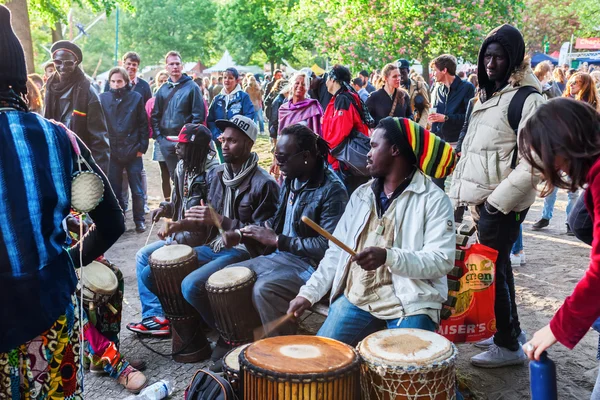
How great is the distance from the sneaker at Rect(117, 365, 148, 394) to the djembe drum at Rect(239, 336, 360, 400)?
1465mm

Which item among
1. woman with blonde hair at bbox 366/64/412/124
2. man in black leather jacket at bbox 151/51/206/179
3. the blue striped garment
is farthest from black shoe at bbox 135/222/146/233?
the blue striped garment

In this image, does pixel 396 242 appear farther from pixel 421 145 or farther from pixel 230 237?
pixel 230 237

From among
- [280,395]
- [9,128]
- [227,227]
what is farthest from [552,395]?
[227,227]

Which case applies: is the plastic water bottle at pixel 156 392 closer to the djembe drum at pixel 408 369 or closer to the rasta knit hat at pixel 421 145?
the djembe drum at pixel 408 369

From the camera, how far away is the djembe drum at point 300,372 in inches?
97.7

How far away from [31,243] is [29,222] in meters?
0.08

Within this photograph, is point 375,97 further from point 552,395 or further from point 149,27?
point 149,27

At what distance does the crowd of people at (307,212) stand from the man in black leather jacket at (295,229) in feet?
0.04

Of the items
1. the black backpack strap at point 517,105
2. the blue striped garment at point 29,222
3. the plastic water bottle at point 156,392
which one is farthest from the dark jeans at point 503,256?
the blue striped garment at point 29,222

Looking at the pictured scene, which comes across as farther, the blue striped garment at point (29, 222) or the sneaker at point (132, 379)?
the sneaker at point (132, 379)

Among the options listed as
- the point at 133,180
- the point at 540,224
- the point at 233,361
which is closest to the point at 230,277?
the point at 233,361

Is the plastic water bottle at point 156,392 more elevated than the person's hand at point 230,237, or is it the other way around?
the person's hand at point 230,237

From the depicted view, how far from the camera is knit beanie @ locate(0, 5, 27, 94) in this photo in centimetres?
205

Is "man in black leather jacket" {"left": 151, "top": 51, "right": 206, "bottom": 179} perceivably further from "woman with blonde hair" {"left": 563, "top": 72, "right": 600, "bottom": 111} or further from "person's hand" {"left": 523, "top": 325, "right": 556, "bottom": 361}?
"person's hand" {"left": 523, "top": 325, "right": 556, "bottom": 361}
